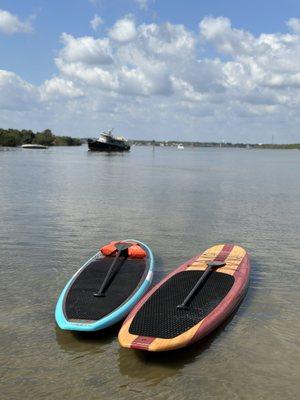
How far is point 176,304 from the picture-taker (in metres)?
9.83

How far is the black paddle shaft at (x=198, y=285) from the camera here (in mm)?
9633

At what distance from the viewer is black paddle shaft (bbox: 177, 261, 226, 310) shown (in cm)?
963

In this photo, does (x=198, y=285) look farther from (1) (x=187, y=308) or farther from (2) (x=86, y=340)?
(2) (x=86, y=340)

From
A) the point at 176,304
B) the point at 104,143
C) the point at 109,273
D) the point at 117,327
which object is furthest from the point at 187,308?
the point at 104,143

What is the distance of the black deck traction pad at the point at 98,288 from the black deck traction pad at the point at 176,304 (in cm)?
72

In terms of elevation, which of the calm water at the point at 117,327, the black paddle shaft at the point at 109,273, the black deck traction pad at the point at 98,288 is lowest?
the calm water at the point at 117,327

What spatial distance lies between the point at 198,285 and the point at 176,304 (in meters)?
0.96

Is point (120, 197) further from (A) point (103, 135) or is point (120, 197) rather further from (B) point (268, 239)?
(A) point (103, 135)

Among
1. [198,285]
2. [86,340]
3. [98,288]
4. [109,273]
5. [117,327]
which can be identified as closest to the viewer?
[86,340]

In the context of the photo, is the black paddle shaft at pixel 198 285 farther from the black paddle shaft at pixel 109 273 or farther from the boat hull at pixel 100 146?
the boat hull at pixel 100 146

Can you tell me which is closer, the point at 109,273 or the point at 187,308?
the point at 187,308

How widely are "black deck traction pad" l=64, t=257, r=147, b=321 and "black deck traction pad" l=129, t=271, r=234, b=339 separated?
28.3 inches

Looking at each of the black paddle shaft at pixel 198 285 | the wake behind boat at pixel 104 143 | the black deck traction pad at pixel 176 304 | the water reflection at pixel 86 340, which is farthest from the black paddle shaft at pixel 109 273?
the wake behind boat at pixel 104 143

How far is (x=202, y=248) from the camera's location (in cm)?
1784
